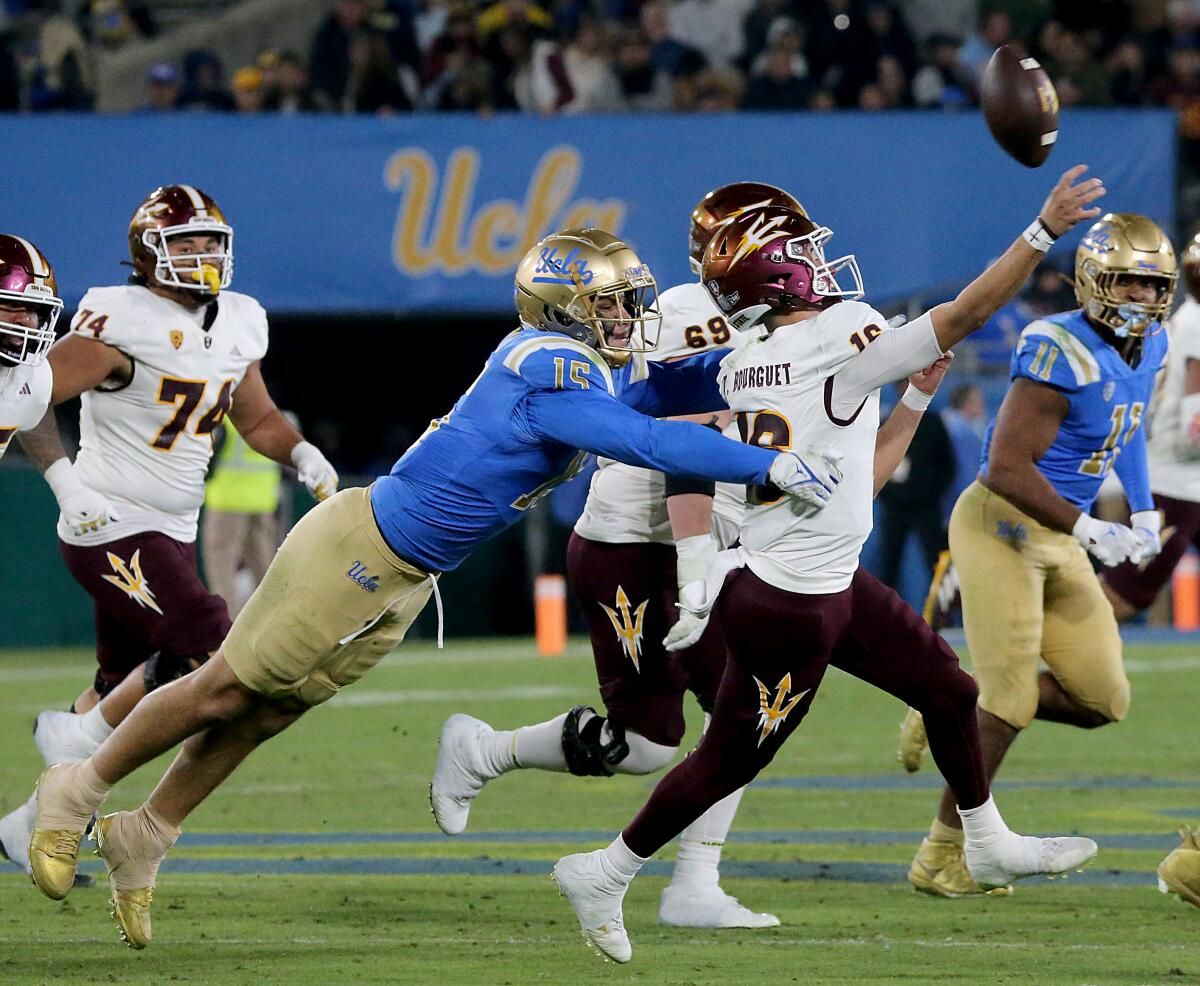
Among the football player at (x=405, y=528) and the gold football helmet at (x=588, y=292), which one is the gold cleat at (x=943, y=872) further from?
the gold football helmet at (x=588, y=292)

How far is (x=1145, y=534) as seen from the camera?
623 cm

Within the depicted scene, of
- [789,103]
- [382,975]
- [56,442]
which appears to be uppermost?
[56,442]

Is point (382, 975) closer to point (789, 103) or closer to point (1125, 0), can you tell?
point (789, 103)

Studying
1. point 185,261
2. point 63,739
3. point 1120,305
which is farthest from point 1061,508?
point 63,739

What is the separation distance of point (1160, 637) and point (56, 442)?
9810mm

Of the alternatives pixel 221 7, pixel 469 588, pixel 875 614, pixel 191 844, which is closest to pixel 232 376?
pixel 191 844

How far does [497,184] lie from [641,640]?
8.68 meters

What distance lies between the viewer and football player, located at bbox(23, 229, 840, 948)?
482 centimetres

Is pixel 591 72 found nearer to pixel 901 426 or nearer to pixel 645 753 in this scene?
pixel 645 753

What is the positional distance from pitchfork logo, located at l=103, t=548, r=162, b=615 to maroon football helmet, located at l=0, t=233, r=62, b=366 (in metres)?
0.89

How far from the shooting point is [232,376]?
6.65m

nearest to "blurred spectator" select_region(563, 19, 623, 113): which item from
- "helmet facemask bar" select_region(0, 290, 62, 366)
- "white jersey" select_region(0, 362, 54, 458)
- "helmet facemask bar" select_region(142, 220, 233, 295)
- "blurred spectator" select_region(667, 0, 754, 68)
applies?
"blurred spectator" select_region(667, 0, 754, 68)

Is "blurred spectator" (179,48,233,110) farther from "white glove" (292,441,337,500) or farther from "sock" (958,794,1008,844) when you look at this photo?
"sock" (958,794,1008,844)

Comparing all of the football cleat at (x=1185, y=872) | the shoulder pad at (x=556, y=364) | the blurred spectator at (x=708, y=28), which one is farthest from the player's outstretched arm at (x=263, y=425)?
the blurred spectator at (x=708, y=28)
